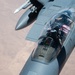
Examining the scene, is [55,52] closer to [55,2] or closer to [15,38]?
[55,2]

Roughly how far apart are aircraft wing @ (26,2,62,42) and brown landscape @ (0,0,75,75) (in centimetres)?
1037

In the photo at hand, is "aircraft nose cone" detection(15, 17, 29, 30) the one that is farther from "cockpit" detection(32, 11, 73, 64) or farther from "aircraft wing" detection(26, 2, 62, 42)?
"cockpit" detection(32, 11, 73, 64)

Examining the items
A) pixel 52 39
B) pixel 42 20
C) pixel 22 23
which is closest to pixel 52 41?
pixel 52 39

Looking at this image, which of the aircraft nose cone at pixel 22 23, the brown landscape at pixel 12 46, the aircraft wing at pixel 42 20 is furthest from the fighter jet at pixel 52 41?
the brown landscape at pixel 12 46

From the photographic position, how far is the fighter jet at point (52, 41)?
36.6 feet

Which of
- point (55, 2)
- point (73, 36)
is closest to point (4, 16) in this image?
point (55, 2)

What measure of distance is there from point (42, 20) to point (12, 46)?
47.0 ft

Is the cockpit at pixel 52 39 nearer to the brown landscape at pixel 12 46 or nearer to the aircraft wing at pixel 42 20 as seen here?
the aircraft wing at pixel 42 20

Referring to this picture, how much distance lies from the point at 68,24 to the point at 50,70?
2515 millimetres

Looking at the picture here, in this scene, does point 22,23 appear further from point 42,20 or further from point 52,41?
point 52,41

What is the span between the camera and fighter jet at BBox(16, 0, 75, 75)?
1116cm

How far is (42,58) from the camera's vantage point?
11.2 meters

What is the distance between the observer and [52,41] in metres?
11.6

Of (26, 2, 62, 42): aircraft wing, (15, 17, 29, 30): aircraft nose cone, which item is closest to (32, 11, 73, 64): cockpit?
(26, 2, 62, 42): aircraft wing
